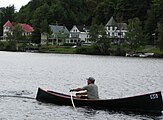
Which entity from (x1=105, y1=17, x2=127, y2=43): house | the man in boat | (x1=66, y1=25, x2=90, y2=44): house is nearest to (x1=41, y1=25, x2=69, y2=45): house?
(x1=66, y1=25, x2=90, y2=44): house

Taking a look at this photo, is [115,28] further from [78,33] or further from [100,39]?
[100,39]

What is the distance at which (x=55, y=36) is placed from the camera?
178 m

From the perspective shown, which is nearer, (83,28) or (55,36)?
(55,36)

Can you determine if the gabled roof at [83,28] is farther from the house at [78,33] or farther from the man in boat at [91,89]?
the man in boat at [91,89]

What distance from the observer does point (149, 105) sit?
94.4ft

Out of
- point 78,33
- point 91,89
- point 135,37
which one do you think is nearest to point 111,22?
point 78,33

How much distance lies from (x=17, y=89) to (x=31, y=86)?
3931mm

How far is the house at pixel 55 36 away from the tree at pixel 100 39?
1259 inches

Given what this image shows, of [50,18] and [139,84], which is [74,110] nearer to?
[139,84]

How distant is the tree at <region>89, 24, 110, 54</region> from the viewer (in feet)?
457

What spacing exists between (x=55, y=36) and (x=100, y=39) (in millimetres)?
41919

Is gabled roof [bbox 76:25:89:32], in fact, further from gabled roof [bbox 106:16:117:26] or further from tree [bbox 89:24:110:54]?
tree [bbox 89:24:110:54]

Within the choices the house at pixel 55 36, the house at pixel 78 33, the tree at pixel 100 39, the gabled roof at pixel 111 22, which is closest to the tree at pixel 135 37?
the tree at pixel 100 39

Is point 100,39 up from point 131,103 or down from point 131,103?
up
